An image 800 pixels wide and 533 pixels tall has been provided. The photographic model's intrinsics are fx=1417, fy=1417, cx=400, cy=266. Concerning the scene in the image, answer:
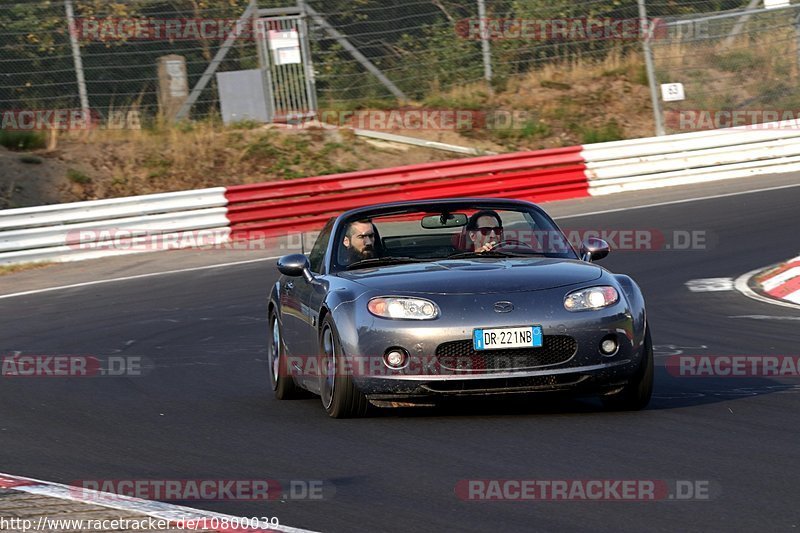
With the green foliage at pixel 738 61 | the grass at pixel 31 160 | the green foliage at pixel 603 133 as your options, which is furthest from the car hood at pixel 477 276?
the green foliage at pixel 603 133

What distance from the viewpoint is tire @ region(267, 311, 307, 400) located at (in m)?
9.35

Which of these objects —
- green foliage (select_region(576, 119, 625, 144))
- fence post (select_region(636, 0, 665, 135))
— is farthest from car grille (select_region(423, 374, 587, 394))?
green foliage (select_region(576, 119, 625, 144))

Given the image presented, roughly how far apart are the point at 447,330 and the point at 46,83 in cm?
1784

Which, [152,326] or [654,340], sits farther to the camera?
[152,326]

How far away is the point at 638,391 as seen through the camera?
25.4 feet

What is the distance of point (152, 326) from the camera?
45.4 ft

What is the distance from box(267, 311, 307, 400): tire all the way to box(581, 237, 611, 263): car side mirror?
2.07 metres

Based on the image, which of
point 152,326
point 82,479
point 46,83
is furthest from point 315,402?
point 46,83

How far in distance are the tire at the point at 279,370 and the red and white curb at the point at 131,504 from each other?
2983mm

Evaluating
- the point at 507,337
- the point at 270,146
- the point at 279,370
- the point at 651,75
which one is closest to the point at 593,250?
the point at 507,337

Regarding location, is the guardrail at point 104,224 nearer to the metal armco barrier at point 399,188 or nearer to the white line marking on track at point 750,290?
the metal armco barrier at point 399,188

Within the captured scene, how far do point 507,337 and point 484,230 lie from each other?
160 centimetres

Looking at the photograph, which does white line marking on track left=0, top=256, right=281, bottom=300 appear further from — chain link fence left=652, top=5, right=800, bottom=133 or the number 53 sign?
chain link fence left=652, top=5, right=800, bottom=133

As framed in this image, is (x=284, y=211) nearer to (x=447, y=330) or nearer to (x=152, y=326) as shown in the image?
(x=152, y=326)
